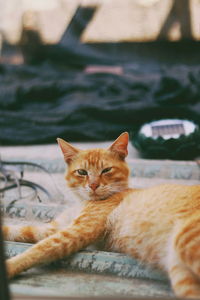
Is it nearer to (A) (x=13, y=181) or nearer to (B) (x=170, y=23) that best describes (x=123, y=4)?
(B) (x=170, y=23)

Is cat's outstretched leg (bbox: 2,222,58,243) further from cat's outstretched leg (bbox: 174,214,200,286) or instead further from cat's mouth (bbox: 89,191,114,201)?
cat's outstretched leg (bbox: 174,214,200,286)

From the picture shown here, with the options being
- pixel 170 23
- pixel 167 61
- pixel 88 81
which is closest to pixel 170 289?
pixel 88 81

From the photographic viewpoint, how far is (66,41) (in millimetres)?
2674

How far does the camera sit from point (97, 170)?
0.93 meters

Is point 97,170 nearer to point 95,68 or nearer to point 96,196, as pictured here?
point 96,196

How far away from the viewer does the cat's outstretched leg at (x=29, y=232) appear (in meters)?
0.91

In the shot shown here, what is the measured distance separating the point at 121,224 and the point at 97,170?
141mm

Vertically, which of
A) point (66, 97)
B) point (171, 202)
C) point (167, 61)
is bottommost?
point (171, 202)

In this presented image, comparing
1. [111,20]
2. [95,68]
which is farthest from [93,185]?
[111,20]

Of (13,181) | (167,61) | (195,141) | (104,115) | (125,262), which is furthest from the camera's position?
(167,61)

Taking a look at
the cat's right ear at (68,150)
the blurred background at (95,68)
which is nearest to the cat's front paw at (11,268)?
the cat's right ear at (68,150)

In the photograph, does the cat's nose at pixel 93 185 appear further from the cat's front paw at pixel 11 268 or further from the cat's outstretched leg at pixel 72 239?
the cat's front paw at pixel 11 268

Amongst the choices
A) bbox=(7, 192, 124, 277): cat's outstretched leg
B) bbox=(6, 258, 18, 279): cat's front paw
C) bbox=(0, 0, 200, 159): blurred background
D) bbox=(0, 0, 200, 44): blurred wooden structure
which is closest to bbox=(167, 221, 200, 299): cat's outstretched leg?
bbox=(7, 192, 124, 277): cat's outstretched leg

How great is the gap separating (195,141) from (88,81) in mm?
859
